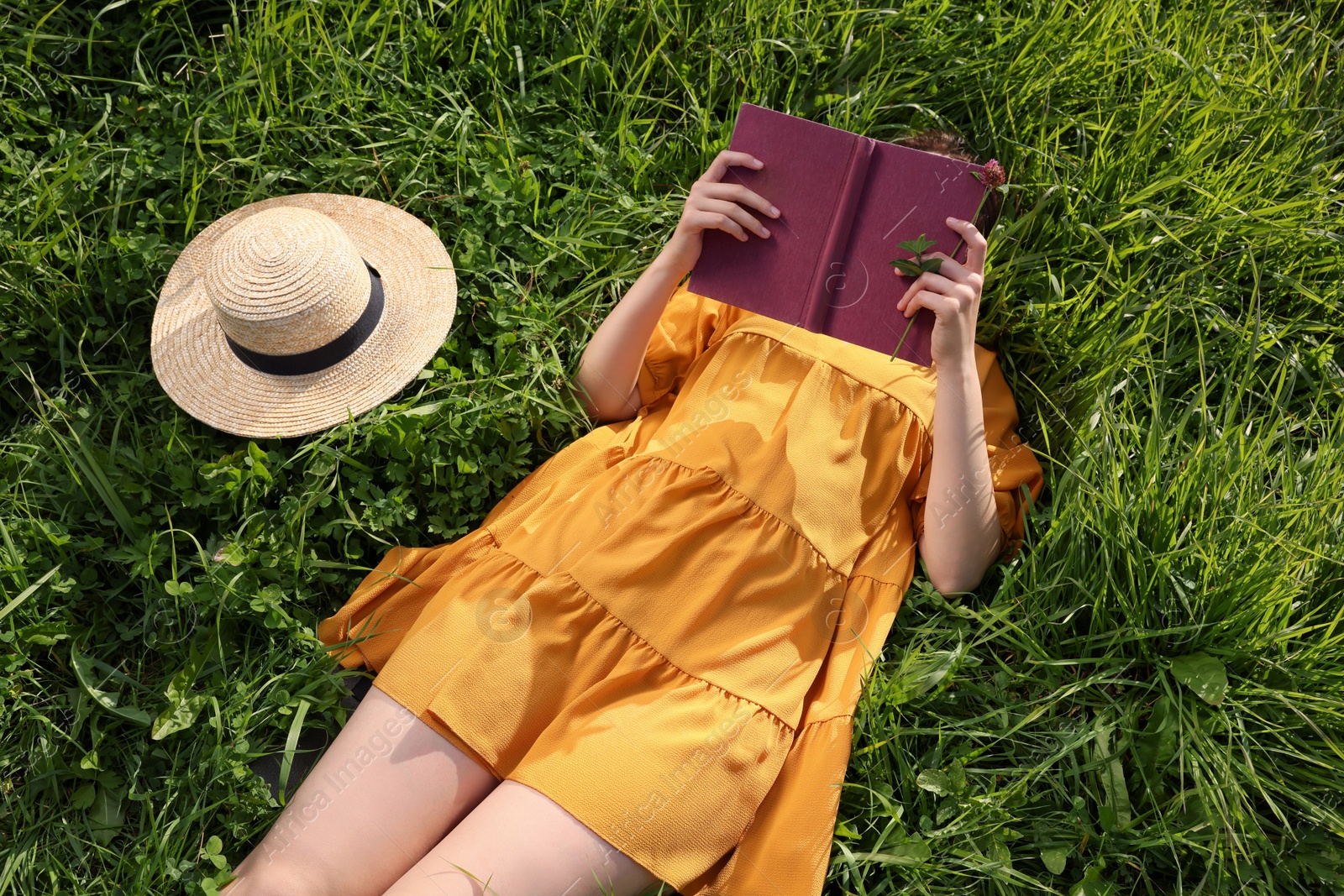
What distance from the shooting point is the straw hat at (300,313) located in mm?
2201

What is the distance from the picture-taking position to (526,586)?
2.21m

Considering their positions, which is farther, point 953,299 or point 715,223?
point 715,223

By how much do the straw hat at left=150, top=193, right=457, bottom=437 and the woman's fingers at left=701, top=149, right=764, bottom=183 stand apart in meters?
0.87

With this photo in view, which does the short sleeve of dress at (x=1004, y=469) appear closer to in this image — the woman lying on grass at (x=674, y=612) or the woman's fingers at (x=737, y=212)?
the woman lying on grass at (x=674, y=612)

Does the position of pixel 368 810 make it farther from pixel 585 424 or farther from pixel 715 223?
pixel 715 223

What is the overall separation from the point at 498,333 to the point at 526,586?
863mm

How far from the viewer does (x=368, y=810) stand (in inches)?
78.2

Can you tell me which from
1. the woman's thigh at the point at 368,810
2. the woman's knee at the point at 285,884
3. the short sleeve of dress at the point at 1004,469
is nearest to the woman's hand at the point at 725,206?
the short sleeve of dress at the point at 1004,469

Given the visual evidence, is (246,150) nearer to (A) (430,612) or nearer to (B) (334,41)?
(B) (334,41)

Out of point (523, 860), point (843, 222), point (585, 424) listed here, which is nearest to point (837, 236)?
point (843, 222)

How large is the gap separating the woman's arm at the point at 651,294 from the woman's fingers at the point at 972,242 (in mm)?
428

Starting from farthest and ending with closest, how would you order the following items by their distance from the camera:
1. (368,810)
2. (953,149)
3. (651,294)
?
(953,149) → (651,294) → (368,810)

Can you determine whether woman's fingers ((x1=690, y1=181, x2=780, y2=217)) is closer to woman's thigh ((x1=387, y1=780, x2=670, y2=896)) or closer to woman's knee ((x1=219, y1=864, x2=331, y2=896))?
woman's thigh ((x1=387, y1=780, x2=670, y2=896))

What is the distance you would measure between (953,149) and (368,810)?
227cm
